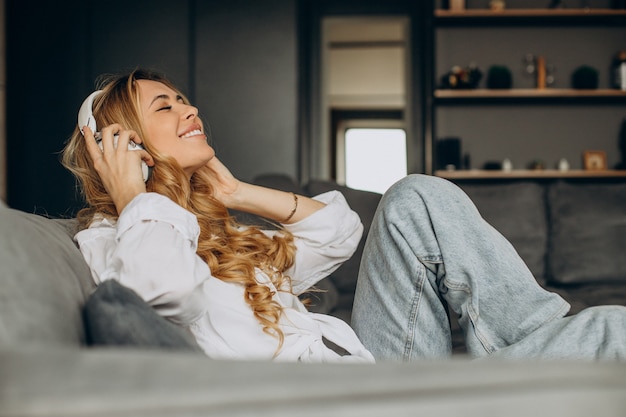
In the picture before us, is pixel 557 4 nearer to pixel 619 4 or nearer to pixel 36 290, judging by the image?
pixel 619 4

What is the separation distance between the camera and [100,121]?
152 cm

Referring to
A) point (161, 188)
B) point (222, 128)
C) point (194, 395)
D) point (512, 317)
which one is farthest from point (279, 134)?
point (194, 395)

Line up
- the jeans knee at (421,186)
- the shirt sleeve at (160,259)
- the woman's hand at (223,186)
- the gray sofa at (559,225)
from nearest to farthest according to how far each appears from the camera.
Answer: the shirt sleeve at (160,259)
the jeans knee at (421,186)
the woman's hand at (223,186)
the gray sofa at (559,225)

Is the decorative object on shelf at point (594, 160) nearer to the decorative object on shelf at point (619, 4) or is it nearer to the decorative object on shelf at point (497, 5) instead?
the decorative object on shelf at point (619, 4)

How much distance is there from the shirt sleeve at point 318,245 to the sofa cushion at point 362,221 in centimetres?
58

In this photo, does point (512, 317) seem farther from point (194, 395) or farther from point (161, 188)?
point (194, 395)

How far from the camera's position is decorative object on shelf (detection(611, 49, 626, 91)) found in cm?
445

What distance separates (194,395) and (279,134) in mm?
4118

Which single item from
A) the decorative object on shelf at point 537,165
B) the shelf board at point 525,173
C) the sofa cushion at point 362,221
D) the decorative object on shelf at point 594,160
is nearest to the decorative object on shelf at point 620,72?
the decorative object on shelf at point 594,160

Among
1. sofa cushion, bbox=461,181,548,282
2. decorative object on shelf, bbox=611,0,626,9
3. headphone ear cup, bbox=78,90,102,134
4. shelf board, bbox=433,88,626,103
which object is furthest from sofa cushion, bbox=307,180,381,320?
decorative object on shelf, bbox=611,0,626,9

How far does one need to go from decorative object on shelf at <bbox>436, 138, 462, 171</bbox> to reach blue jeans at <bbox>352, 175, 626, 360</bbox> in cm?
310

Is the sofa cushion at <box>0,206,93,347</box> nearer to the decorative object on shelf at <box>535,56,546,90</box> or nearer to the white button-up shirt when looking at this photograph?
the white button-up shirt

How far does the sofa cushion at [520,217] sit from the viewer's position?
2.60 metres

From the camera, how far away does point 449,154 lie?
175 inches
